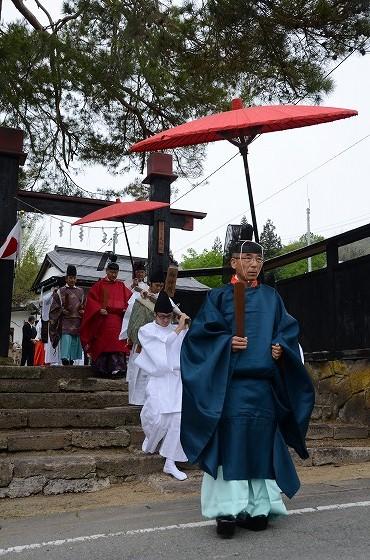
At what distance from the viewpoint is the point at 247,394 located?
3.93 metres

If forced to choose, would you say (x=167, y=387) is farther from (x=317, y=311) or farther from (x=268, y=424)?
(x=317, y=311)

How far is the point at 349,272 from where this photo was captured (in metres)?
7.67

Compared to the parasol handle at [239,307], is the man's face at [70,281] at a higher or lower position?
higher

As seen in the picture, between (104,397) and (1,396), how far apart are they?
1221 millimetres

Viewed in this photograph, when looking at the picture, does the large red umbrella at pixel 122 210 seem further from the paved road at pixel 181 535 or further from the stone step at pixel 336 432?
the paved road at pixel 181 535

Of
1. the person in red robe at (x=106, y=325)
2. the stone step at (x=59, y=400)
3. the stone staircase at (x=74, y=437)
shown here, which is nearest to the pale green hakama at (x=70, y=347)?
the person in red robe at (x=106, y=325)

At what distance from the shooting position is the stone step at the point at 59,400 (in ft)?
22.5

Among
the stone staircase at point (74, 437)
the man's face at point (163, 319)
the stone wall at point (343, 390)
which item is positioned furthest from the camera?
the stone wall at point (343, 390)

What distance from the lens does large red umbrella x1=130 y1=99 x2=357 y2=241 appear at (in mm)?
4752

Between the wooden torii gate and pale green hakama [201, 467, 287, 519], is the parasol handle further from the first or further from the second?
the wooden torii gate

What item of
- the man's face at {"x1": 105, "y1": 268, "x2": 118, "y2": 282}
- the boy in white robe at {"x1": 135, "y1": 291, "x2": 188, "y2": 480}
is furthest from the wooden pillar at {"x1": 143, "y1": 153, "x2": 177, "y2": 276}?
the boy in white robe at {"x1": 135, "y1": 291, "x2": 188, "y2": 480}

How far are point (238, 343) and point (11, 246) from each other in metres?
5.66

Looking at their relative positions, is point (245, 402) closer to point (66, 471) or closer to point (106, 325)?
point (66, 471)

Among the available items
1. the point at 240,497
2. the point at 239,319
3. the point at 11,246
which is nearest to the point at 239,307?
the point at 239,319
